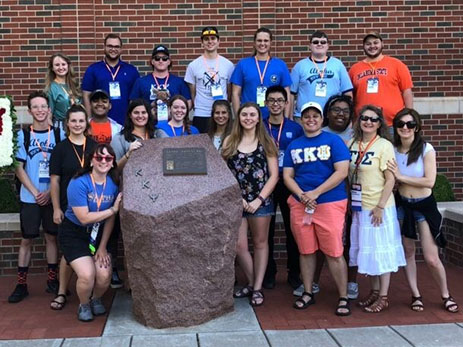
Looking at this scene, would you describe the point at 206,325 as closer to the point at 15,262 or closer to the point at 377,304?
the point at 377,304

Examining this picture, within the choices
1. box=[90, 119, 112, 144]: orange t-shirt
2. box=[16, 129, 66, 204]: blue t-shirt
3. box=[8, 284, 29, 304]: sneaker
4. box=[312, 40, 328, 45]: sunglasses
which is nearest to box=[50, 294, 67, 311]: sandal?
box=[8, 284, 29, 304]: sneaker

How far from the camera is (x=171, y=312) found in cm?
482

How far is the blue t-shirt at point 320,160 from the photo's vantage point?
5.12 meters

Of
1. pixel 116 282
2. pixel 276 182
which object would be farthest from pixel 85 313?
pixel 276 182

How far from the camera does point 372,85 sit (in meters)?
6.36

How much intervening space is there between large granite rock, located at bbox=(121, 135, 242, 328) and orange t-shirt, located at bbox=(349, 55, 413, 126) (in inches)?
86.1

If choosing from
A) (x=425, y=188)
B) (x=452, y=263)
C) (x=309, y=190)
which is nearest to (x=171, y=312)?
(x=309, y=190)

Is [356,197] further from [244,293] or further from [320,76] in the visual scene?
[320,76]

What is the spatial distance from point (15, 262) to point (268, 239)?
2.86 meters

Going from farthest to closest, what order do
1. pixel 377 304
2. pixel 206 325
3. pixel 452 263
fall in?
1. pixel 452 263
2. pixel 377 304
3. pixel 206 325

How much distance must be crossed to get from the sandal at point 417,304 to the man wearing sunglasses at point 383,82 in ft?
6.40

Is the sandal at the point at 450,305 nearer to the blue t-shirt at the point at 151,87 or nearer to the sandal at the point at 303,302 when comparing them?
the sandal at the point at 303,302

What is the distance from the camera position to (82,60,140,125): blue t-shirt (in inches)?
263

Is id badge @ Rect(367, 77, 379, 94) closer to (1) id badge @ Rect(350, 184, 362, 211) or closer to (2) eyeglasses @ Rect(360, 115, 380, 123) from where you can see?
(2) eyeglasses @ Rect(360, 115, 380, 123)
